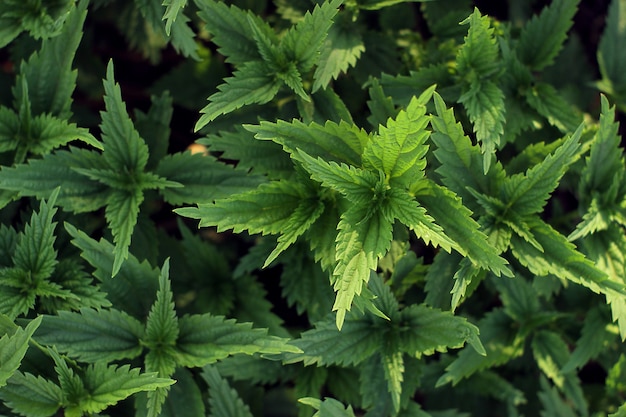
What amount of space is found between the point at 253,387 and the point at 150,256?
1.97 ft

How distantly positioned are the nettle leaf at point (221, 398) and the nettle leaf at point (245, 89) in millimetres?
706

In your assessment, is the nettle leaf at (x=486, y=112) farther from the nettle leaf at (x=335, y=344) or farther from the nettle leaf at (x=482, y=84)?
the nettle leaf at (x=335, y=344)

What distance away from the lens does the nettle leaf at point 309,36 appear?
160cm

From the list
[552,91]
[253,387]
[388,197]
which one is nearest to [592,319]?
[552,91]

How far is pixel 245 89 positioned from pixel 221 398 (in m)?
0.88

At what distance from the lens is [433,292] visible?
1.71m

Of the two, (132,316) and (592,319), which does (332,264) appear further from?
(592,319)

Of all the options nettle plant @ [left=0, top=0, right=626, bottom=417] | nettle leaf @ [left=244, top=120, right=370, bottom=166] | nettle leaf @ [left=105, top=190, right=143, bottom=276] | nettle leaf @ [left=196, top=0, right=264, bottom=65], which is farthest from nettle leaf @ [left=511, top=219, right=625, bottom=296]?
nettle leaf @ [left=105, top=190, right=143, bottom=276]

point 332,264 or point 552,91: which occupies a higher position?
point 552,91

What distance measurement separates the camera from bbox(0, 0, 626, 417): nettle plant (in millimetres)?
1544

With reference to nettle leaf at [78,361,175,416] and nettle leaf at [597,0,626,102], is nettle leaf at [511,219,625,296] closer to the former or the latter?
nettle leaf at [597,0,626,102]

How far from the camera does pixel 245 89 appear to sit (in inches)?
66.1

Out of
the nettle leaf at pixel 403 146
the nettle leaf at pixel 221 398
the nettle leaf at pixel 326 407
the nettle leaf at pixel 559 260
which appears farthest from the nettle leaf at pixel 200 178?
the nettle leaf at pixel 559 260

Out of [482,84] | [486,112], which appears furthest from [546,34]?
[486,112]
